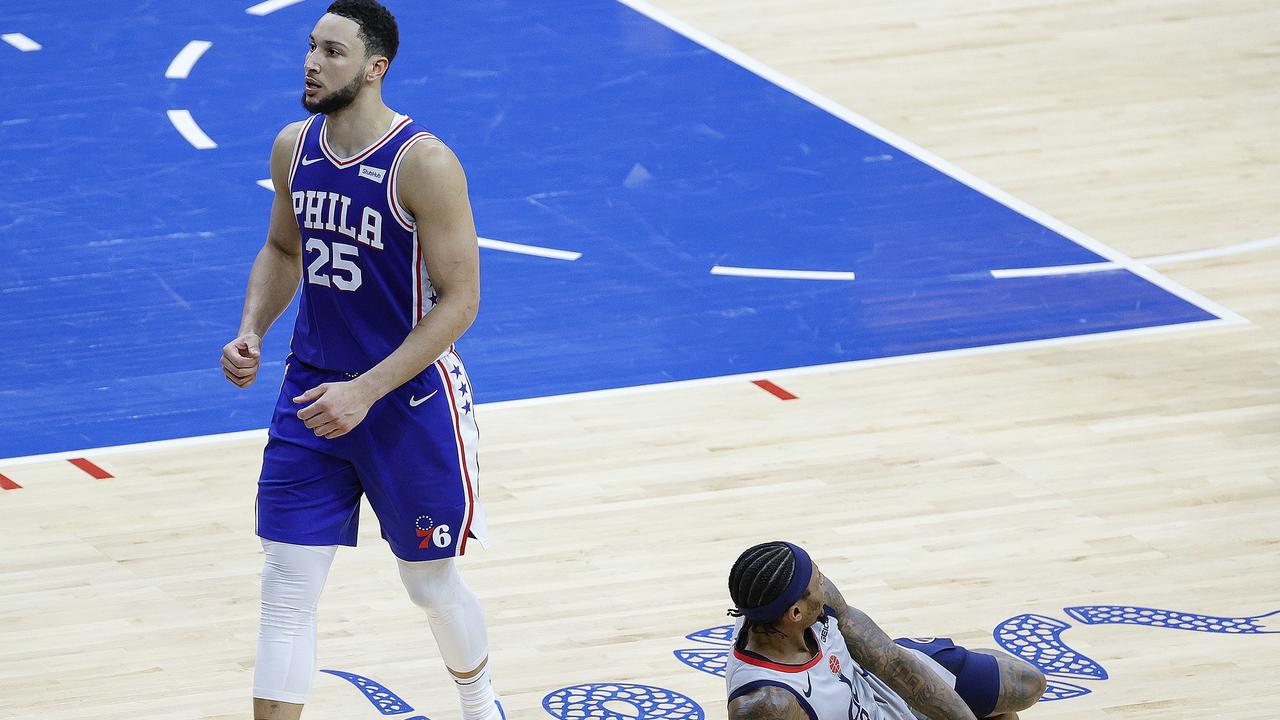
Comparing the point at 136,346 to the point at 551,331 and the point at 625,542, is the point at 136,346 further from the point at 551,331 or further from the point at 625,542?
the point at 625,542

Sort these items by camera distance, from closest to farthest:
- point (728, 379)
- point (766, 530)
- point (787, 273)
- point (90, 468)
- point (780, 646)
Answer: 1. point (780, 646)
2. point (766, 530)
3. point (90, 468)
4. point (728, 379)
5. point (787, 273)

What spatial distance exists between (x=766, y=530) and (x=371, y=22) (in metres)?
2.58

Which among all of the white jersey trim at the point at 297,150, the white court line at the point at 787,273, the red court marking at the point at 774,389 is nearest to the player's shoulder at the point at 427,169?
the white jersey trim at the point at 297,150

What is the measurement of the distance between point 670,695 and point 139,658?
4.98ft

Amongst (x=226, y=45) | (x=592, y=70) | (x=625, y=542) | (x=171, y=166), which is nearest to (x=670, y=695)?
(x=625, y=542)

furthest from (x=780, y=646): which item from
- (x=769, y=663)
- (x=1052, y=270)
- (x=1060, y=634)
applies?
(x=1052, y=270)

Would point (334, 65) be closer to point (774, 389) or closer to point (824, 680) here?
point (824, 680)

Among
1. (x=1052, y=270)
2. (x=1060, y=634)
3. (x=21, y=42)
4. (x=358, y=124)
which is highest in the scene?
(x=358, y=124)

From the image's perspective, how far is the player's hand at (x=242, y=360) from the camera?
15.2 feet

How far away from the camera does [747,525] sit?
6586mm

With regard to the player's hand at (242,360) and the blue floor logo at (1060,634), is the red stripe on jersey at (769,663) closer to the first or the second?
the player's hand at (242,360)

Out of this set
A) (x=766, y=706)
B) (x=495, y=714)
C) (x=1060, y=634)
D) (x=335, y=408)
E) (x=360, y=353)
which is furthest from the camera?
(x=1060, y=634)

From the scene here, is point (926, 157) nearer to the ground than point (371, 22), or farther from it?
nearer to the ground

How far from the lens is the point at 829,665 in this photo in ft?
13.6
